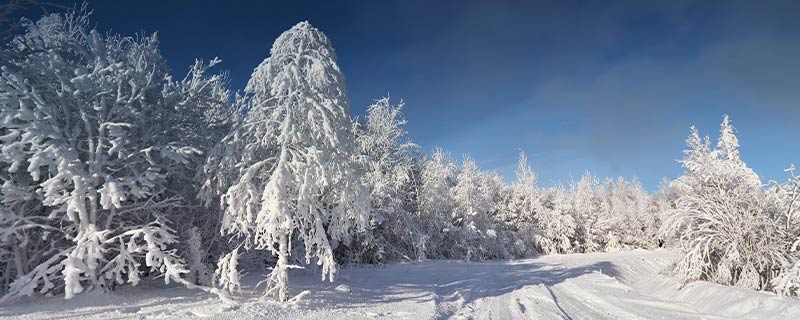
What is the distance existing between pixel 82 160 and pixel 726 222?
1820 cm

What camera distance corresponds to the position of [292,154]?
8.61 metres

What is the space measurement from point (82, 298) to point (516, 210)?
102 feet

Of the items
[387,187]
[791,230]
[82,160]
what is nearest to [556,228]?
[387,187]

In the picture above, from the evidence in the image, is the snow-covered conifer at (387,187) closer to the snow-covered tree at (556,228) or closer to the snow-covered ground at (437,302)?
the snow-covered ground at (437,302)

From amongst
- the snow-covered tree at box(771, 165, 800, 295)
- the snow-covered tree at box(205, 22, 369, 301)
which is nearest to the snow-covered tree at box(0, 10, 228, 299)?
the snow-covered tree at box(205, 22, 369, 301)

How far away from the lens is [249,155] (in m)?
8.44

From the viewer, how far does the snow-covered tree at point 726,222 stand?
1314 cm

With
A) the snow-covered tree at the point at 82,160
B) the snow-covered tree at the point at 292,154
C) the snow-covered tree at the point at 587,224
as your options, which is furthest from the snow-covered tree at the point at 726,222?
the snow-covered tree at the point at 587,224

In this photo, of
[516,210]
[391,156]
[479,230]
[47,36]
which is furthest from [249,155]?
[516,210]

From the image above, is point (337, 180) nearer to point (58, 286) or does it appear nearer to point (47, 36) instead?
point (58, 286)

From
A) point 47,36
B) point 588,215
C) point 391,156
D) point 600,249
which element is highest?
point 47,36

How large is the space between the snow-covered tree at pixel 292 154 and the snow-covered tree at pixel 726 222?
1195 cm

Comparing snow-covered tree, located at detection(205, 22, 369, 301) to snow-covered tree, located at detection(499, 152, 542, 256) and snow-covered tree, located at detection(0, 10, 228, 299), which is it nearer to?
snow-covered tree, located at detection(0, 10, 228, 299)

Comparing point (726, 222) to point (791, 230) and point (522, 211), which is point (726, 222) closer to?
point (791, 230)
